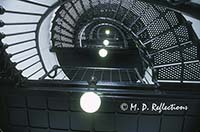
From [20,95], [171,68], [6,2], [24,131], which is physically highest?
[6,2]

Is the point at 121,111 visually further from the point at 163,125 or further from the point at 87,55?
the point at 87,55

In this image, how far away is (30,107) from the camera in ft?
7.64

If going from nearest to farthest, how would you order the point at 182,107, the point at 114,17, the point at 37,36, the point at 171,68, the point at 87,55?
the point at 182,107
the point at 37,36
the point at 171,68
the point at 114,17
the point at 87,55

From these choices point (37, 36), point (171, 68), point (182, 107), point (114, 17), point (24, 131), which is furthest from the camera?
point (114, 17)

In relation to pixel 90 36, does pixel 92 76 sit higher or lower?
lower

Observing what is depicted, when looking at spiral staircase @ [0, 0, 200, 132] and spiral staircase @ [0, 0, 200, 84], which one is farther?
spiral staircase @ [0, 0, 200, 84]

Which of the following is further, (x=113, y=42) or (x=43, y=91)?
(x=113, y=42)

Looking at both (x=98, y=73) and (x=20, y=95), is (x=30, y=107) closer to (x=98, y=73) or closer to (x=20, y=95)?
(x=20, y=95)

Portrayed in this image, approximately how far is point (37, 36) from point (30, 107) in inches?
39.9

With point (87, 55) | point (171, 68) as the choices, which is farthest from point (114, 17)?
point (171, 68)

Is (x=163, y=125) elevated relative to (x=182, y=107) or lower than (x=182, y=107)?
lower

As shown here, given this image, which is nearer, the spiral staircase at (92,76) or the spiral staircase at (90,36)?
the spiral staircase at (92,76)

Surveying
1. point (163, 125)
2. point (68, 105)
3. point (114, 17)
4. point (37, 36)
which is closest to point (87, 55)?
point (114, 17)

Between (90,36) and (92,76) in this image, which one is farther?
(90,36)
